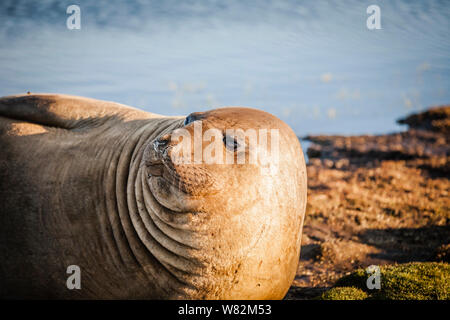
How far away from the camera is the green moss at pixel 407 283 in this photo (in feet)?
12.6

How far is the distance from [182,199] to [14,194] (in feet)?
6.70

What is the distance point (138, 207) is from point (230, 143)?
0.98 m

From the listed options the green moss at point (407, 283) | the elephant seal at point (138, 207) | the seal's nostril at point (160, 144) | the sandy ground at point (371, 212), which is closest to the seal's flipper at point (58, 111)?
the elephant seal at point (138, 207)

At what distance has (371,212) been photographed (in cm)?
822

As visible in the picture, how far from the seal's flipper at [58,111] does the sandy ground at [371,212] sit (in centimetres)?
Answer: 302

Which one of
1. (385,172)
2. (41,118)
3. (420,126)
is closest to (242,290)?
(41,118)

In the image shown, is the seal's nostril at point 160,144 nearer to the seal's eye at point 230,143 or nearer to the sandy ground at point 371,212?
the seal's eye at point 230,143

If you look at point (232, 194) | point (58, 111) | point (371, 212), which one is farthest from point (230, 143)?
point (371, 212)

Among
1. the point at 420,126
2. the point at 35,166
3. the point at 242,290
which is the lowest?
the point at 242,290

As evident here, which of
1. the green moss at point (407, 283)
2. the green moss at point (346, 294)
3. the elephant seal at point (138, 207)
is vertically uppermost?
the elephant seal at point (138, 207)

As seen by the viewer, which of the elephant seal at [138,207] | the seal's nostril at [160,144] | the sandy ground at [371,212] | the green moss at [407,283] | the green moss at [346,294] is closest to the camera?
the seal's nostril at [160,144]

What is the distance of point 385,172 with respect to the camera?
11.8 m
